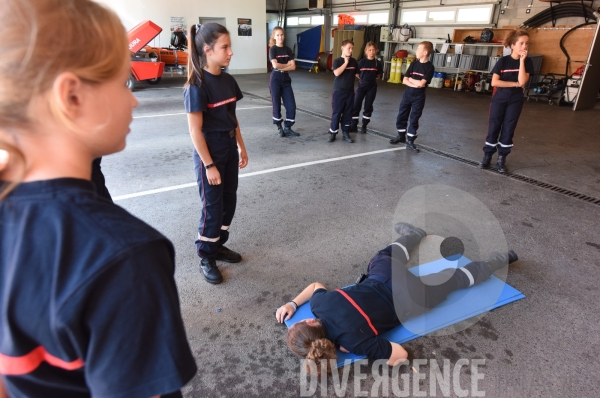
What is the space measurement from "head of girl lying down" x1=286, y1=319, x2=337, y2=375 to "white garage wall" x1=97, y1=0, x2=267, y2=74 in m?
13.4

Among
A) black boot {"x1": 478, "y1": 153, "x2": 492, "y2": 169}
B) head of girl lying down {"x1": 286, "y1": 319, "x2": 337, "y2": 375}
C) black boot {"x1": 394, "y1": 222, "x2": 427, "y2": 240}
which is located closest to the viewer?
head of girl lying down {"x1": 286, "y1": 319, "x2": 337, "y2": 375}

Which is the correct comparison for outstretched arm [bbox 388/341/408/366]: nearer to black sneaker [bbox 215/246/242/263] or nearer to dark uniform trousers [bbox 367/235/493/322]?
dark uniform trousers [bbox 367/235/493/322]

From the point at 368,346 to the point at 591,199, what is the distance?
3.69 m

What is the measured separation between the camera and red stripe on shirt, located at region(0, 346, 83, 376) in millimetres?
613

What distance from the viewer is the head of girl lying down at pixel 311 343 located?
1874 millimetres

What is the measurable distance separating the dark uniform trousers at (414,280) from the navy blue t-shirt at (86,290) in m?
1.81

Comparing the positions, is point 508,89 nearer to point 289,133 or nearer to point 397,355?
point 289,133

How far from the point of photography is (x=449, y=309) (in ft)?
7.80

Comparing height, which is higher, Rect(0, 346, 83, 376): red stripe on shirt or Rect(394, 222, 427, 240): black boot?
Rect(0, 346, 83, 376): red stripe on shirt

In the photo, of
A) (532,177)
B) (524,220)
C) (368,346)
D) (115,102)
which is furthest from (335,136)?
(115,102)

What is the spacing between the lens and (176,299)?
0.64 metres

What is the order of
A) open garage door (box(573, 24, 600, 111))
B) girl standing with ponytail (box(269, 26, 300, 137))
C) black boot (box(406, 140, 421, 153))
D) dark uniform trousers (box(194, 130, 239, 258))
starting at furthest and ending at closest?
1. open garage door (box(573, 24, 600, 111))
2. girl standing with ponytail (box(269, 26, 300, 137))
3. black boot (box(406, 140, 421, 153))
4. dark uniform trousers (box(194, 130, 239, 258))

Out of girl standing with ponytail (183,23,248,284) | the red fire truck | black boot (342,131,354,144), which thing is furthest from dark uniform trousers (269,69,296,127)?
the red fire truck

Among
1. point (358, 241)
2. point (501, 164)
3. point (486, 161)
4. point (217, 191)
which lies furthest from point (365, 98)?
point (217, 191)
